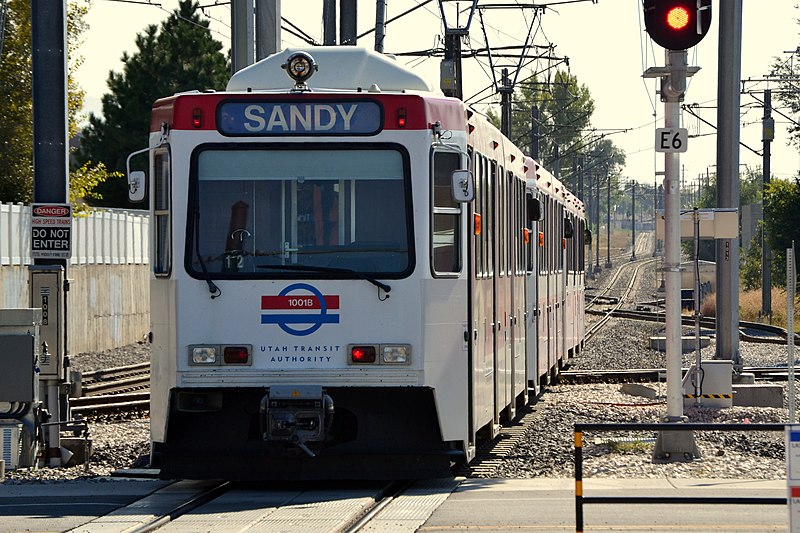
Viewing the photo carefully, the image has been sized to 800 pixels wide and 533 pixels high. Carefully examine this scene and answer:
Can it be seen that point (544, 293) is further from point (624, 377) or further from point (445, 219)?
point (445, 219)

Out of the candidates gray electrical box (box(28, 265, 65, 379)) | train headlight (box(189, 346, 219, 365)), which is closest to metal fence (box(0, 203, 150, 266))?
gray electrical box (box(28, 265, 65, 379))

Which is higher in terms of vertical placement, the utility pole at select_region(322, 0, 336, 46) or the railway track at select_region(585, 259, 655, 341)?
the utility pole at select_region(322, 0, 336, 46)

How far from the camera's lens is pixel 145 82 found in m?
60.8

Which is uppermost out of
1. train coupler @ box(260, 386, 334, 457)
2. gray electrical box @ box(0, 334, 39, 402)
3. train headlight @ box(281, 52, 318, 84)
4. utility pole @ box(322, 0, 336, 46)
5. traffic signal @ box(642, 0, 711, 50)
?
utility pole @ box(322, 0, 336, 46)

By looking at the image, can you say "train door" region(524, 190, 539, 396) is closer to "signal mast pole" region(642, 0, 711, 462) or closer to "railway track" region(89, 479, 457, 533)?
"signal mast pole" region(642, 0, 711, 462)

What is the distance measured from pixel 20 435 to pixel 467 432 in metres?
4.42

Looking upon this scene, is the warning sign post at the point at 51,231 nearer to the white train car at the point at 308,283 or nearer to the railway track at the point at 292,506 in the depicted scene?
the white train car at the point at 308,283

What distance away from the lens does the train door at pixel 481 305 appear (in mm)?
13047

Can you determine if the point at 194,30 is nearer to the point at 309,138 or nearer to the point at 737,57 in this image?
the point at 737,57

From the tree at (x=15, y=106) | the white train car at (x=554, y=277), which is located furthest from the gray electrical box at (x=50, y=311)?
the tree at (x=15, y=106)

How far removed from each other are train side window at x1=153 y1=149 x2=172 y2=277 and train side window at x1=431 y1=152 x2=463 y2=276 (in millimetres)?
2026

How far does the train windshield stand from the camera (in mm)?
12188

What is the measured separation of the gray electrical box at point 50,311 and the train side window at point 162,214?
3103mm

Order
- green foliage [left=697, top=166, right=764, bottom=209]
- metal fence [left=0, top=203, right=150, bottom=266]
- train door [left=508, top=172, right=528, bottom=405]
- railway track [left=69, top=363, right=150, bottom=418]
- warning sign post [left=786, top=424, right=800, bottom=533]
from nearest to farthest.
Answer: warning sign post [left=786, top=424, right=800, bottom=533]
train door [left=508, top=172, right=528, bottom=405]
railway track [left=69, top=363, right=150, bottom=418]
metal fence [left=0, top=203, right=150, bottom=266]
green foliage [left=697, top=166, right=764, bottom=209]
